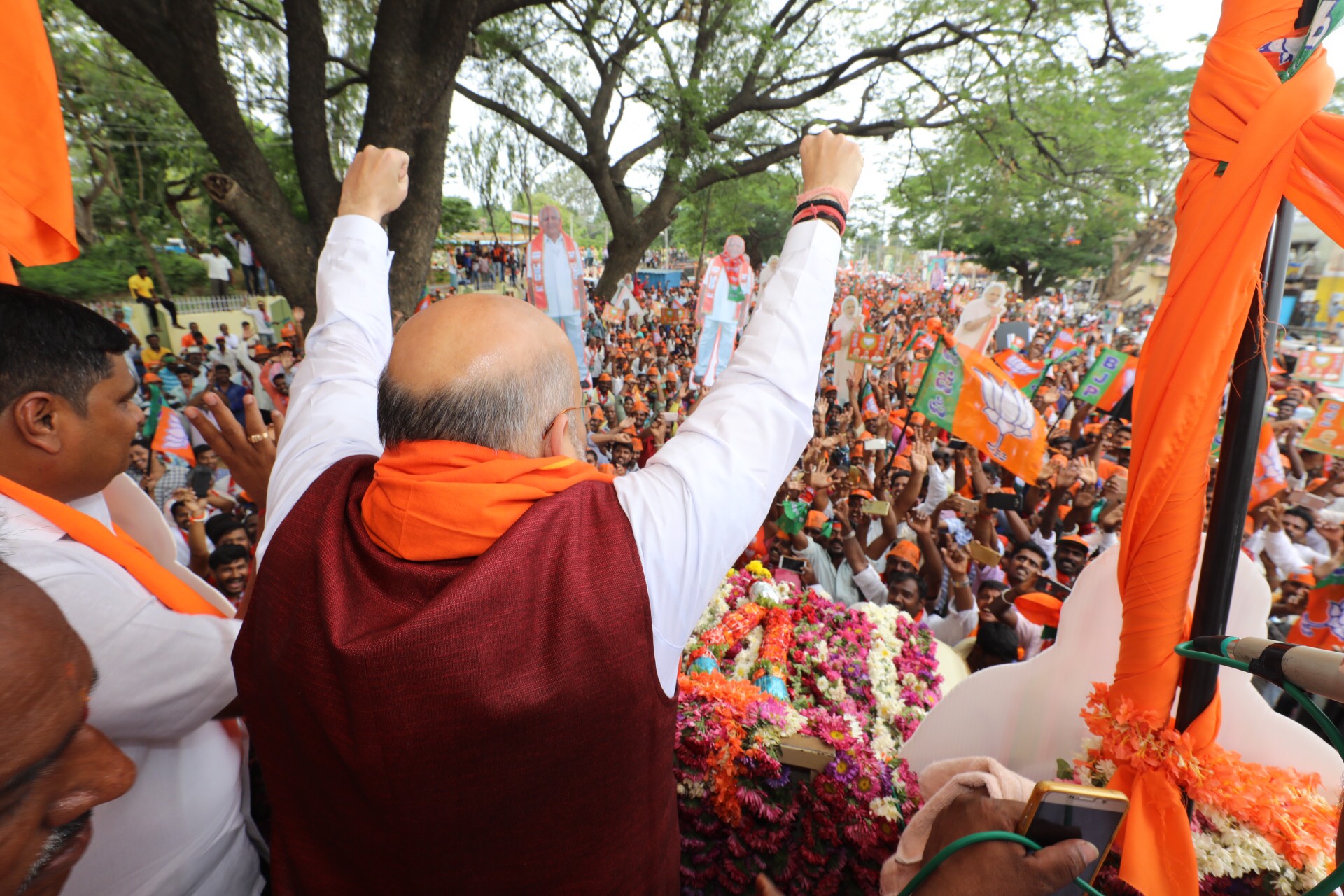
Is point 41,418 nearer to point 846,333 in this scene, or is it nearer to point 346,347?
point 346,347

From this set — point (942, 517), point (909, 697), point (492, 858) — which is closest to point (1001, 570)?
point (942, 517)

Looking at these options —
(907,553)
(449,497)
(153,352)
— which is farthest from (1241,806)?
(153,352)

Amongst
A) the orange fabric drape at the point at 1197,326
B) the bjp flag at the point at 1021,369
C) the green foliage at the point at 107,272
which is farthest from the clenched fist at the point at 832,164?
the green foliage at the point at 107,272

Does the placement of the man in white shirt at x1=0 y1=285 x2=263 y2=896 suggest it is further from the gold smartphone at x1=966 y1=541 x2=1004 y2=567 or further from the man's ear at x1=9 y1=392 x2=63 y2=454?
the gold smartphone at x1=966 y1=541 x2=1004 y2=567

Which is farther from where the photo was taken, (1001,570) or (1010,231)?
(1010,231)

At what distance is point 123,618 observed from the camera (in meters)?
1.04

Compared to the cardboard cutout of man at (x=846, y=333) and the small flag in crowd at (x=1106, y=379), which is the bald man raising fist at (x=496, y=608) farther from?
the cardboard cutout of man at (x=846, y=333)

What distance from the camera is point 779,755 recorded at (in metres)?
1.72

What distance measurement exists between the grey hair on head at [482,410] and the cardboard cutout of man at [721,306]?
289 inches

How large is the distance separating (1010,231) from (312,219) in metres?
26.9

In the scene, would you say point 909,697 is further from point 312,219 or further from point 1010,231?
point 1010,231

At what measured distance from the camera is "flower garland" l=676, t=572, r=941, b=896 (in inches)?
61.4

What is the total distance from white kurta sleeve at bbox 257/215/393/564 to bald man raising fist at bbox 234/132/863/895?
0.22 feet

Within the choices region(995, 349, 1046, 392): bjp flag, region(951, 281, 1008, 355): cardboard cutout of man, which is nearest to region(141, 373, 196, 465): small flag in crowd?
region(995, 349, 1046, 392): bjp flag
